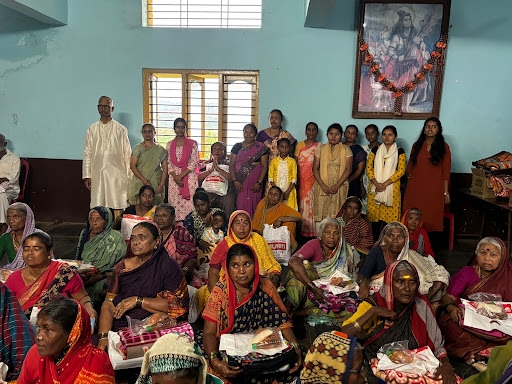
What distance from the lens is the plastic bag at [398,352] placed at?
247cm

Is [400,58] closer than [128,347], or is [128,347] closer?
[128,347]

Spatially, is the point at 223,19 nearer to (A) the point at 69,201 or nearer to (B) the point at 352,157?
(B) the point at 352,157

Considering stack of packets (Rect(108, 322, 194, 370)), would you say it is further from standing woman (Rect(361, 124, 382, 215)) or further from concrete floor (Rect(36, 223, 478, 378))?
standing woman (Rect(361, 124, 382, 215))

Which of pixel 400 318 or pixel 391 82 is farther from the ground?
pixel 391 82

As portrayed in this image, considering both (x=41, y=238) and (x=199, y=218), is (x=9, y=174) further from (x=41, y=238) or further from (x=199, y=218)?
(x=41, y=238)

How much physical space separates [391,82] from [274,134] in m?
1.91

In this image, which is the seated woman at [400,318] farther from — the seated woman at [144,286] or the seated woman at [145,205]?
the seated woman at [145,205]

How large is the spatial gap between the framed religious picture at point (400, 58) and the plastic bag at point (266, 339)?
4.54m

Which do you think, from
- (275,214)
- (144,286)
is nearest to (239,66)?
(275,214)

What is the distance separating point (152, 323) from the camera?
2.73 meters

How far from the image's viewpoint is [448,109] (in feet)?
20.7

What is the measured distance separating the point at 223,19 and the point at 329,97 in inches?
77.9

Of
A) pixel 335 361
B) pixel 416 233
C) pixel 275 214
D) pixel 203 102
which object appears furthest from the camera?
pixel 203 102

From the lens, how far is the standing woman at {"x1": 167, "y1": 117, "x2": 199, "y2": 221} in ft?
18.7
